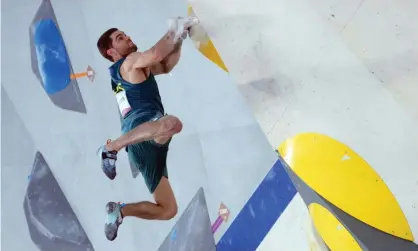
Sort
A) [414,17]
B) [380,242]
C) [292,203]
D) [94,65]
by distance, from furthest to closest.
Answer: [94,65]
[292,203]
[380,242]
[414,17]

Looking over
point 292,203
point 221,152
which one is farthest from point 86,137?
point 292,203

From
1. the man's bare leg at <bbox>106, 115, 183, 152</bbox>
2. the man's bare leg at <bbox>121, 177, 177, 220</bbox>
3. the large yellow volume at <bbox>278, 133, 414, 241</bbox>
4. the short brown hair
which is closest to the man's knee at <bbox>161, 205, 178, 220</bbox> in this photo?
the man's bare leg at <bbox>121, 177, 177, 220</bbox>

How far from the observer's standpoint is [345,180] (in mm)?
1582

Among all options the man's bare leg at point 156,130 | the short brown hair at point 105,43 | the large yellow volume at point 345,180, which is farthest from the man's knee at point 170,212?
the short brown hair at point 105,43

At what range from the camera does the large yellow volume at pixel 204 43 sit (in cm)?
171

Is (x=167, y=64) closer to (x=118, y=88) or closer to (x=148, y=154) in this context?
(x=118, y=88)

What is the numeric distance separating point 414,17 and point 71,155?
3.89 feet

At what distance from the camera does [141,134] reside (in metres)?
1.76

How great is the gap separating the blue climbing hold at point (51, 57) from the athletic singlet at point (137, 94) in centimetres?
21

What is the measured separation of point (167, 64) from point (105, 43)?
235 millimetres

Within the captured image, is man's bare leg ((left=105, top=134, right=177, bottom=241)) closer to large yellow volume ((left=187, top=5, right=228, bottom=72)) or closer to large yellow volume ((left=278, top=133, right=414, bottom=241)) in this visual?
large yellow volume ((left=187, top=5, right=228, bottom=72))

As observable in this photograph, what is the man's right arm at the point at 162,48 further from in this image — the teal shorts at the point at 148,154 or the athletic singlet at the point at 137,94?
the teal shorts at the point at 148,154

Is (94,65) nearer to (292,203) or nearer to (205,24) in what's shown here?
(205,24)

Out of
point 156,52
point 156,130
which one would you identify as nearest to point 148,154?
point 156,130
